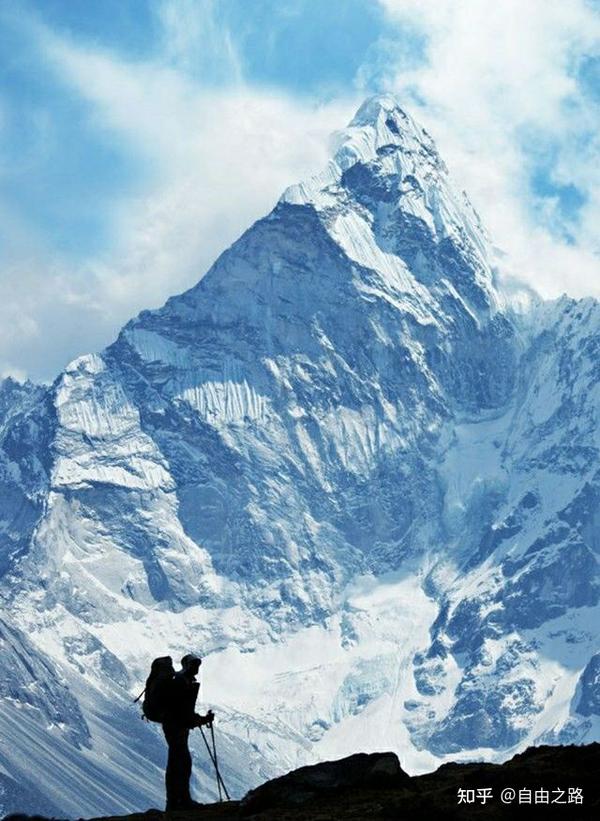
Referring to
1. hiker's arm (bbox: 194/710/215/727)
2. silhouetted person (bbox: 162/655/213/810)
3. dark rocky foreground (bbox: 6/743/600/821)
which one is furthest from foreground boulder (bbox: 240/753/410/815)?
silhouetted person (bbox: 162/655/213/810)

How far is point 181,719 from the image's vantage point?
48594mm

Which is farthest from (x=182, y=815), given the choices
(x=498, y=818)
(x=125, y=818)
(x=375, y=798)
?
(x=498, y=818)

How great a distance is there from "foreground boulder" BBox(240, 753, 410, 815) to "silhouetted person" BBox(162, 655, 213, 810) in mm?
4003

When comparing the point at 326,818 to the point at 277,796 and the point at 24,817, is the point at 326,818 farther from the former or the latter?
the point at 24,817

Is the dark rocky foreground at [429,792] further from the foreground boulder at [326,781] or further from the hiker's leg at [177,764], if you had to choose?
the hiker's leg at [177,764]

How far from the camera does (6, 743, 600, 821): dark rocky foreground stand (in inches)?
1587

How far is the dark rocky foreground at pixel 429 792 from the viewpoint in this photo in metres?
40.3

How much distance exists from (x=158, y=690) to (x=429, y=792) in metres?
8.17

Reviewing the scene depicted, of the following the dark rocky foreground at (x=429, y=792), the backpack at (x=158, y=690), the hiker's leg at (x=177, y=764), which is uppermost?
the backpack at (x=158, y=690)

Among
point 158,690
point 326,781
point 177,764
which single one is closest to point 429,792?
point 326,781

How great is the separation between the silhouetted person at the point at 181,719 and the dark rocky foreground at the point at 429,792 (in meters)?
2.21

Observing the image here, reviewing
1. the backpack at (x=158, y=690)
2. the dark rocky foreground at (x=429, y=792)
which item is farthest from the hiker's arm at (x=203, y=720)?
the dark rocky foreground at (x=429, y=792)

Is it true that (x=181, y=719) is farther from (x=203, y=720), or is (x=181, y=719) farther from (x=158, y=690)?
(x=158, y=690)

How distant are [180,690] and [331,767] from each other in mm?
5070
